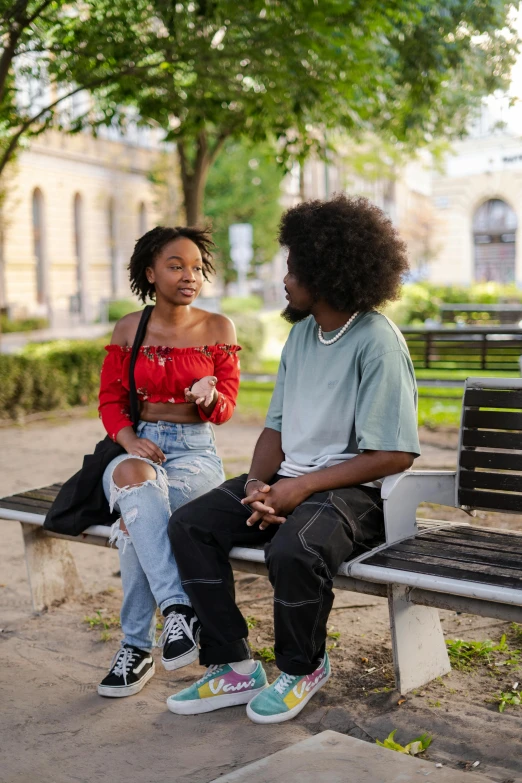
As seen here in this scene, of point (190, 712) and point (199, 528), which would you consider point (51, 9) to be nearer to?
point (199, 528)

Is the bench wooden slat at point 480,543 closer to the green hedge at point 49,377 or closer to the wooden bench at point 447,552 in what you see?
the wooden bench at point 447,552

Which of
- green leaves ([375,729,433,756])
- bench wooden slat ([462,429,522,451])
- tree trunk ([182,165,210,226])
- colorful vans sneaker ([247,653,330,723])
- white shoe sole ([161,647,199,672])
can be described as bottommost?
green leaves ([375,729,433,756])

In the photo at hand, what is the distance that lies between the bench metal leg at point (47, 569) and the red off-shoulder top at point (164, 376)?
79cm

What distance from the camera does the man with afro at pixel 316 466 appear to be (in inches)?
118

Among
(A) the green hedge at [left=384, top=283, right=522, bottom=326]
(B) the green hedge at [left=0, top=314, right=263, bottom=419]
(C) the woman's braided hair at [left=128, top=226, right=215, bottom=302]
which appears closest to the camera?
(C) the woman's braided hair at [left=128, top=226, right=215, bottom=302]

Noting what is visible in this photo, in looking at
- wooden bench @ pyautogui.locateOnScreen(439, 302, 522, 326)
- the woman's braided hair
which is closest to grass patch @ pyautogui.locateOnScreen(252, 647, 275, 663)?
the woman's braided hair

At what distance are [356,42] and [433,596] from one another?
4.46m

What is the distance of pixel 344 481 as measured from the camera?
10.2 ft

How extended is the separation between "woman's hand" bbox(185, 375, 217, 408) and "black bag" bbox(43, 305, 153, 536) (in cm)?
36

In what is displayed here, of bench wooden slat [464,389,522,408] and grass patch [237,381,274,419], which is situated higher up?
bench wooden slat [464,389,522,408]

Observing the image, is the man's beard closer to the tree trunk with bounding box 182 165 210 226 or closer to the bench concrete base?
the bench concrete base

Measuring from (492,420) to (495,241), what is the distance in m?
36.7

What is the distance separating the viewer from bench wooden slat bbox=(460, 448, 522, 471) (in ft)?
10.8

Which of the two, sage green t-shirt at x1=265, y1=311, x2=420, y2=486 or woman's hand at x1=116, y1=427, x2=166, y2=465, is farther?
woman's hand at x1=116, y1=427, x2=166, y2=465
